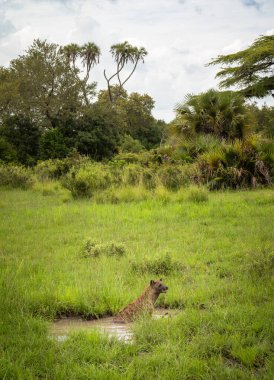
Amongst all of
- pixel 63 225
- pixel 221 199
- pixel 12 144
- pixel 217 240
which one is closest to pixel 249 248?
pixel 217 240

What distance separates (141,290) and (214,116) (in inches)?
615

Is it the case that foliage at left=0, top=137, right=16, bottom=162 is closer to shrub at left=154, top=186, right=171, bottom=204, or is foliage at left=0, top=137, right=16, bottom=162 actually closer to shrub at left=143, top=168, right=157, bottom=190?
shrub at left=143, top=168, right=157, bottom=190

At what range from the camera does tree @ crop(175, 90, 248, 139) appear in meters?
19.5

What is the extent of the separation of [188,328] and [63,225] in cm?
587

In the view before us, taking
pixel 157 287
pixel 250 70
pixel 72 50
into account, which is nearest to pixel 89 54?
pixel 72 50

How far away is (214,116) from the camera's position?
778 inches

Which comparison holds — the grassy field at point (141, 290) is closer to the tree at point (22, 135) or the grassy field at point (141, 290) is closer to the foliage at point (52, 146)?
the foliage at point (52, 146)

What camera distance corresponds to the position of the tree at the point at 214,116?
19453mm

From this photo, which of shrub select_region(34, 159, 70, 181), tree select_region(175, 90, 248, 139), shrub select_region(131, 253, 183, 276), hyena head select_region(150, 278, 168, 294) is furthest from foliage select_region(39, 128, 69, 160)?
hyena head select_region(150, 278, 168, 294)

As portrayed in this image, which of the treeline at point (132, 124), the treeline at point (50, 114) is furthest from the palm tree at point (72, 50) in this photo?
the treeline at point (50, 114)

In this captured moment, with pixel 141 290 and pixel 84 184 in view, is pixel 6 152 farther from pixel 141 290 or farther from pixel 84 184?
pixel 141 290

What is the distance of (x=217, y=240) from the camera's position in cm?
749

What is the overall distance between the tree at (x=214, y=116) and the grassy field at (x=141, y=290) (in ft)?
33.6

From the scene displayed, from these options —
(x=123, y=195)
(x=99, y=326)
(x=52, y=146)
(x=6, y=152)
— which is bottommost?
(x=99, y=326)
